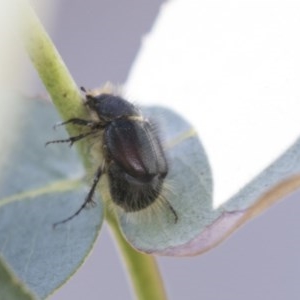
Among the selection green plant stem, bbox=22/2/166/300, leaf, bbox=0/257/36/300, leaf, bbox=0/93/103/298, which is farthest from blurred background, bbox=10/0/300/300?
leaf, bbox=0/257/36/300

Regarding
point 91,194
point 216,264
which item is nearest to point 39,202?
point 91,194

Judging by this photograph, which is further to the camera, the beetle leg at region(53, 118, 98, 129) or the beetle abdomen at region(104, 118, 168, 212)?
the beetle abdomen at region(104, 118, 168, 212)

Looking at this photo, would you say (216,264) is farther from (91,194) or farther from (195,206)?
(195,206)

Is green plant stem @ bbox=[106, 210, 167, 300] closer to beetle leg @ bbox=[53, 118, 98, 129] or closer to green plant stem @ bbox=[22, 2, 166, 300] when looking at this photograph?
green plant stem @ bbox=[22, 2, 166, 300]

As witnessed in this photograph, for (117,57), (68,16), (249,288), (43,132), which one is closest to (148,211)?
(43,132)

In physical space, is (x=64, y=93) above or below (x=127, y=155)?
above

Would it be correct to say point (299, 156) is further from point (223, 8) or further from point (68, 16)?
point (68, 16)
